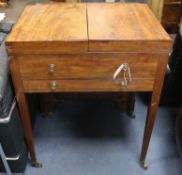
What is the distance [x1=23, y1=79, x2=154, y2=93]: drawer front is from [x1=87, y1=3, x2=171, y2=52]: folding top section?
13 cm

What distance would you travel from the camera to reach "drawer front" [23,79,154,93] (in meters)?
0.89

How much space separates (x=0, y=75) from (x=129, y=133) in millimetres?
783

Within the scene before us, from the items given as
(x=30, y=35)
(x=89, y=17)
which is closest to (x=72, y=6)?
(x=89, y=17)

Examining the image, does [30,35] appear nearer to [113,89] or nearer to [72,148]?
[113,89]

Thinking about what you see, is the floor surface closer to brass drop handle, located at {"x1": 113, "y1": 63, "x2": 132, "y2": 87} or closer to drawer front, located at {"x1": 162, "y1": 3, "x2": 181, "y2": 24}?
brass drop handle, located at {"x1": 113, "y1": 63, "x2": 132, "y2": 87}

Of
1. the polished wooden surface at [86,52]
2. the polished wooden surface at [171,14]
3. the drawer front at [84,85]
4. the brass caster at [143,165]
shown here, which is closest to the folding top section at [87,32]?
the polished wooden surface at [86,52]

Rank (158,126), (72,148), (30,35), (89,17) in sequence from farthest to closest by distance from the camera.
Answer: (158,126) → (72,148) → (89,17) → (30,35)

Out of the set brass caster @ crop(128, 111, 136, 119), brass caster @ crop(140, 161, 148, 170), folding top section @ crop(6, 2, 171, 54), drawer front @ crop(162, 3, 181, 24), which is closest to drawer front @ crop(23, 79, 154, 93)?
folding top section @ crop(6, 2, 171, 54)

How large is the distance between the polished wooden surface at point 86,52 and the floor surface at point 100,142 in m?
0.38

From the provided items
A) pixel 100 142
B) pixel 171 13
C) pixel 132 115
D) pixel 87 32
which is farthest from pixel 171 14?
pixel 87 32

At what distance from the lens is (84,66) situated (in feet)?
2.79

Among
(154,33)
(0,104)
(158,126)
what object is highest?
Result: (154,33)

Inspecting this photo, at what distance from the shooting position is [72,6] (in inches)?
41.8

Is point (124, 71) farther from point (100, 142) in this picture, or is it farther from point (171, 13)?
point (171, 13)
